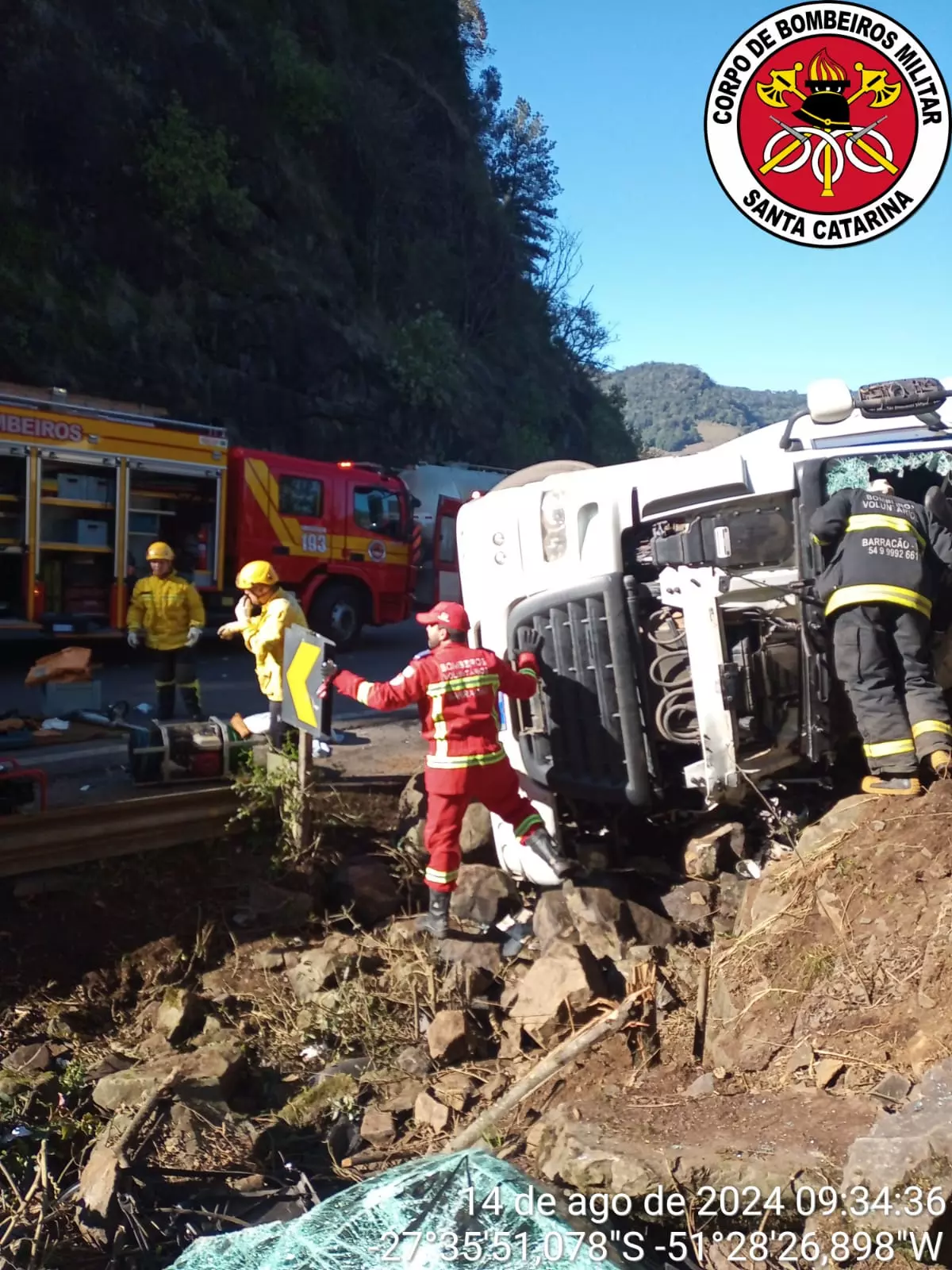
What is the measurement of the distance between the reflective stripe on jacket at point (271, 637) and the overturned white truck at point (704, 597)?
1.91 m

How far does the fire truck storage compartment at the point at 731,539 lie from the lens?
467 cm

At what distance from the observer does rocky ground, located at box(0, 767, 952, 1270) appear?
2.89 m

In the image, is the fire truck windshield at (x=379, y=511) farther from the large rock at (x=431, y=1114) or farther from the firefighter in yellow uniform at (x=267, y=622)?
the large rock at (x=431, y=1114)

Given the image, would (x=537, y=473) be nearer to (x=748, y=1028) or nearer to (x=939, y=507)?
(x=939, y=507)

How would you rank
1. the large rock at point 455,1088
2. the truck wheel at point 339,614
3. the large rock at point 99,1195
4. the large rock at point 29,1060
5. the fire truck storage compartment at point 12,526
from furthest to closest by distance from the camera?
the truck wheel at point 339,614, the fire truck storage compartment at point 12,526, the large rock at point 29,1060, the large rock at point 455,1088, the large rock at point 99,1195

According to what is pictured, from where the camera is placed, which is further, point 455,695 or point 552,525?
point 552,525

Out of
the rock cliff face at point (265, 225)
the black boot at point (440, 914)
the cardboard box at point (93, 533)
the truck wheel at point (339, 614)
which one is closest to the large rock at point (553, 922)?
the black boot at point (440, 914)

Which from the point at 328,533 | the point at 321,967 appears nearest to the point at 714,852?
the point at 321,967

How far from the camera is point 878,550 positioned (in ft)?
14.3

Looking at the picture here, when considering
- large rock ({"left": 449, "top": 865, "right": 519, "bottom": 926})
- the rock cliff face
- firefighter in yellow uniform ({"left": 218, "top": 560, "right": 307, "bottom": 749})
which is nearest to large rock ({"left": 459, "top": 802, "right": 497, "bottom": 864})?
large rock ({"left": 449, "top": 865, "right": 519, "bottom": 926})

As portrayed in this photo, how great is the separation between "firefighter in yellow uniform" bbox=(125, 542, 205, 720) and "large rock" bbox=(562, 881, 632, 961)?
3614 mm

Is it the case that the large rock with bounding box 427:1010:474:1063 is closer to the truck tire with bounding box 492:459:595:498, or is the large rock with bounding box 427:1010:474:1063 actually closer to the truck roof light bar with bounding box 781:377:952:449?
the truck tire with bounding box 492:459:595:498

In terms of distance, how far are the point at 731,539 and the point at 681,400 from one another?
310ft

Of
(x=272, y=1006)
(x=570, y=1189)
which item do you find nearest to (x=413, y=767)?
(x=272, y=1006)
